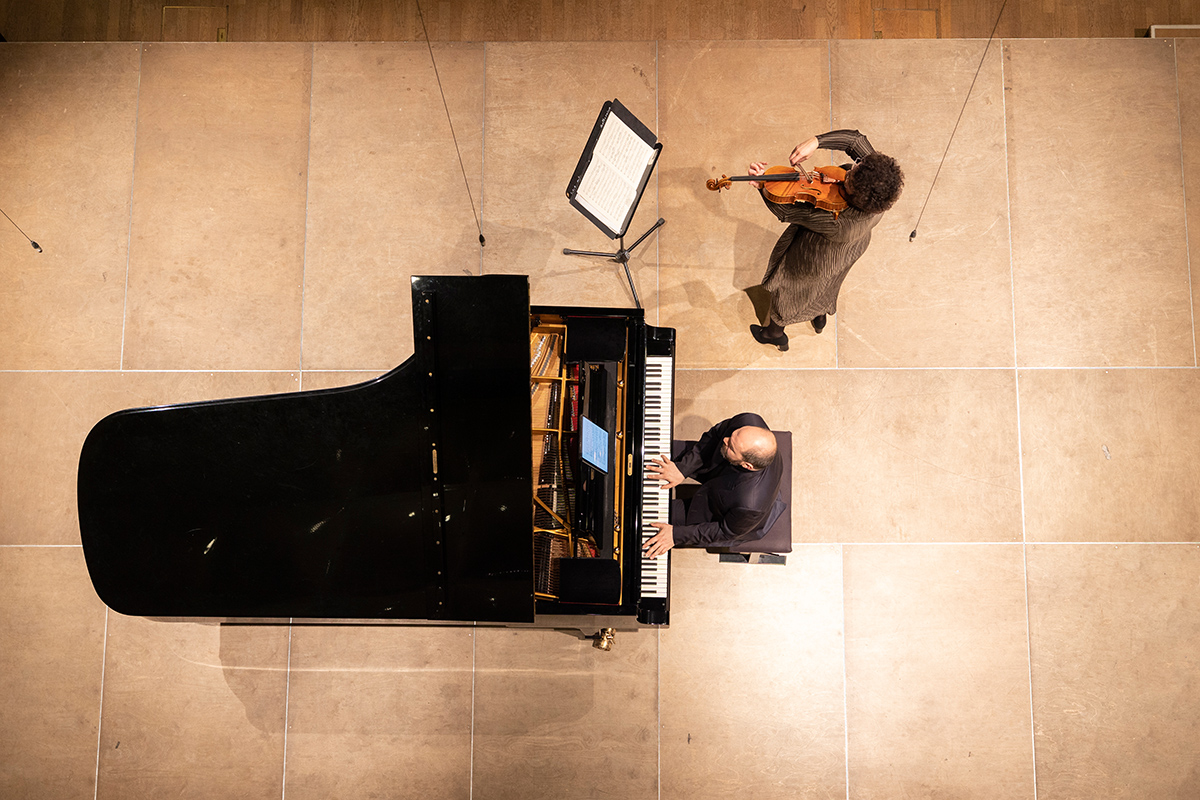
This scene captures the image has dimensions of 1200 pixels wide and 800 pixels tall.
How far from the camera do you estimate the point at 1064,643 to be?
12.7 feet

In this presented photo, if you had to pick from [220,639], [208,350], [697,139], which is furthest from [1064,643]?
[208,350]

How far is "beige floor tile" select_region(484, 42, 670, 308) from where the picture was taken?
162 inches

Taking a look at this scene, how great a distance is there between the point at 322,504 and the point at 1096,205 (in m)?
4.51

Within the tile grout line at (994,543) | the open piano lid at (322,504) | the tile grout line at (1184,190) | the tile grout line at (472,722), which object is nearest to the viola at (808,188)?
the open piano lid at (322,504)

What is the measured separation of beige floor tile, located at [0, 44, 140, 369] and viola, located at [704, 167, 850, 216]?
3.75m

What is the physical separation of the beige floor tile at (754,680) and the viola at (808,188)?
1936 mm

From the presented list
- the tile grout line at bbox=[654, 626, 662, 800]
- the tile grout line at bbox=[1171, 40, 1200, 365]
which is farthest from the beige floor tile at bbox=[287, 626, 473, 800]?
the tile grout line at bbox=[1171, 40, 1200, 365]

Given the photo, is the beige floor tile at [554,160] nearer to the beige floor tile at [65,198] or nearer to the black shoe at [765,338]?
the black shoe at [765,338]

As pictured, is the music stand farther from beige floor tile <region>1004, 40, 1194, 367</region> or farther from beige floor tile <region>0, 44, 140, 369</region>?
beige floor tile <region>0, 44, 140, 369</region>

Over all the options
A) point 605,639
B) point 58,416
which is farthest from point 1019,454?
point 58,416

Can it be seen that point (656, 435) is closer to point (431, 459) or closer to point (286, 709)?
point (431, 459)

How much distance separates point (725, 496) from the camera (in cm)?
323

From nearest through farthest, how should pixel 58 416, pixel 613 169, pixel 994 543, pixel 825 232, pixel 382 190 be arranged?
pixel 825 232 → pixel 613 169 → pixel 994 543 → pixel 58 416 → pixel 382 190

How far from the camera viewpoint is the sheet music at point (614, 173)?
3.33 meters
